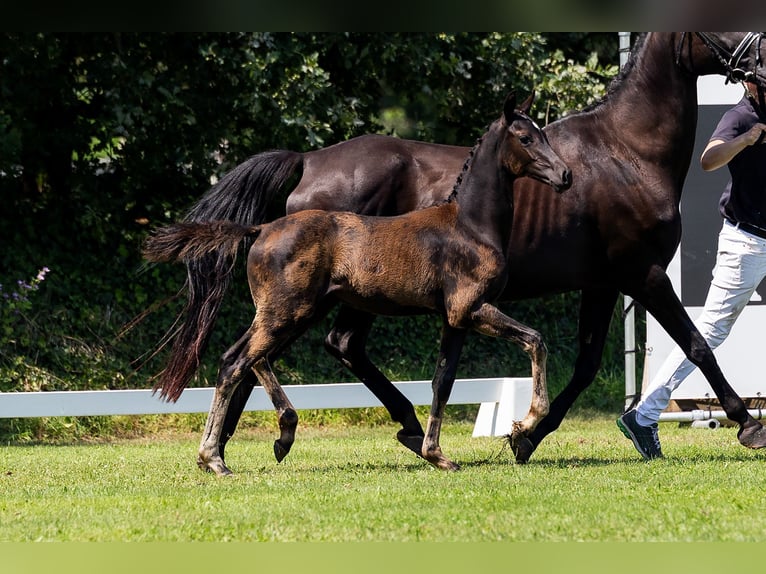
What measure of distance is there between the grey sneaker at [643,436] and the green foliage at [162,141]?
18.8ft

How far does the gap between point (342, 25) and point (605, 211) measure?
530 cm

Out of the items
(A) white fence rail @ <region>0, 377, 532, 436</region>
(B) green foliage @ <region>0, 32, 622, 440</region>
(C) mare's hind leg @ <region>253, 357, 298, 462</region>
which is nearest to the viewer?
(C) mare's hind leg @ <region>253, 357, 298, 462</region>

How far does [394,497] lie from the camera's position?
4.98 metres

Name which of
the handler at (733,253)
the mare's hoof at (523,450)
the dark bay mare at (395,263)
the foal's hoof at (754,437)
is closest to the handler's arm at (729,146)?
the handler at (733,253)

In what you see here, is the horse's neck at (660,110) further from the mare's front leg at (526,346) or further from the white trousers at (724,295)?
the mare's front leg at (526,346)

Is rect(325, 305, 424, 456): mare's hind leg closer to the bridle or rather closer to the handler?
the handler

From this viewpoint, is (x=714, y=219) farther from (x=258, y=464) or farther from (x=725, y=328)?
(x=258, y=464)

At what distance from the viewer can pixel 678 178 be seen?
6.70 metres

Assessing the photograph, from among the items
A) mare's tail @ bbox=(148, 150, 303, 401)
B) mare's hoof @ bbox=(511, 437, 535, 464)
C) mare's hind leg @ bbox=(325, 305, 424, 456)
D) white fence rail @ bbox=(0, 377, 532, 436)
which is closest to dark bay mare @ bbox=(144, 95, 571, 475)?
mare's hoof @ bbox=(511, 437, 535, 464)

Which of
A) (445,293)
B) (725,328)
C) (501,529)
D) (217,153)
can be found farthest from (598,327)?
(217,153)

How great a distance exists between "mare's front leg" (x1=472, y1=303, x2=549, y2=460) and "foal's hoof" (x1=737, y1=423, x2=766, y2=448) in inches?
60.1

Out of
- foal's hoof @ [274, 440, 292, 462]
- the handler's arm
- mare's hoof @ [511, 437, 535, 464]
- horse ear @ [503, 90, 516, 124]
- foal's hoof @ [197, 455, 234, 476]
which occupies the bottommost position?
mare's hoof @ [511, 437, 535, 464]

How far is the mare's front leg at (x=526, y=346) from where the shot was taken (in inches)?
232

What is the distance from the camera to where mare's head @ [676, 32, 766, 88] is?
630cm
